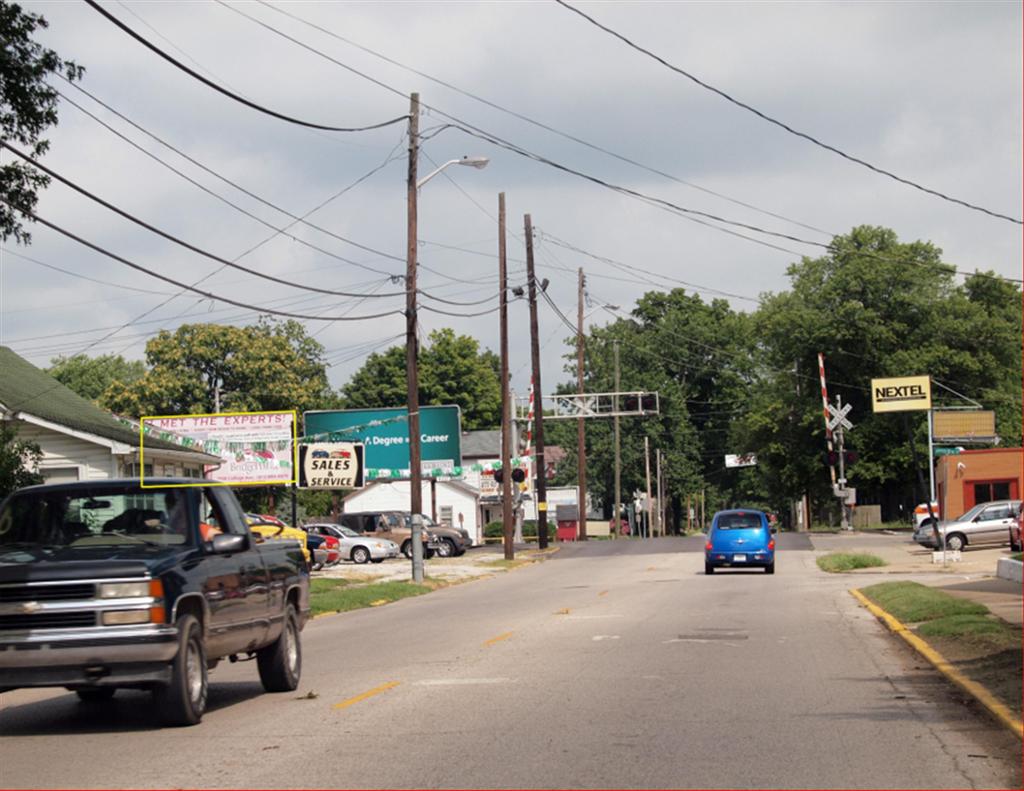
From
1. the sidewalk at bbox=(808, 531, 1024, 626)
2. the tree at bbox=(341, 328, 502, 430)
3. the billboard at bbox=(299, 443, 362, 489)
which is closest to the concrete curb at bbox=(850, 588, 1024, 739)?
the sidewalk at bbox=(808, 531, 1024, 626)

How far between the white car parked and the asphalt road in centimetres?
2832

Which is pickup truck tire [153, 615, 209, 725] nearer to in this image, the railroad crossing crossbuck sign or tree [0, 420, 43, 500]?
tree [0, 420, 43, 500]

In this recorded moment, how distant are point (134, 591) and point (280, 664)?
307cm

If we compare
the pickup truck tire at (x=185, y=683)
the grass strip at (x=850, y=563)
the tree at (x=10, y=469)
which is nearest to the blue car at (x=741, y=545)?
the grass strip at (x=850, y=563)

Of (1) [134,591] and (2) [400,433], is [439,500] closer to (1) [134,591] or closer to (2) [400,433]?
(2) [400,433]

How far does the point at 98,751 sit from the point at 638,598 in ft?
60.1

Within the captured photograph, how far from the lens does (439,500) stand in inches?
3248

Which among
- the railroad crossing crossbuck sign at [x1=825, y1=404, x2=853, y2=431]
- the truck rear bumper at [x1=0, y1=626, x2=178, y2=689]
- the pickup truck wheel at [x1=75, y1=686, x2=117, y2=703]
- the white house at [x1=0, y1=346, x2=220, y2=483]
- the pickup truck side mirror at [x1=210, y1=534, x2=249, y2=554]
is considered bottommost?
the pickup truck wheel at [x1=75, y1=686, x2=117, y2=703]

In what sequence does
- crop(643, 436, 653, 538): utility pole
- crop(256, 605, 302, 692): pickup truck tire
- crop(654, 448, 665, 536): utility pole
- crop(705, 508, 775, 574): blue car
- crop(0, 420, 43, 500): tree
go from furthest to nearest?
crop(654, 448, 665, 536): utility pole
crop(643, 436, 653, 538): utility pole
crop(705, 508, 775, 574): blue car
crop(0, 420, 43, 500): tree
crop(256, 605, 302, 692): pickup truck tire

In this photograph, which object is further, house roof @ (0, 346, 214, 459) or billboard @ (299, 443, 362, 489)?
billboard @ (299, 443, 362, 489)

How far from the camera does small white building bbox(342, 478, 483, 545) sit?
82.4 m

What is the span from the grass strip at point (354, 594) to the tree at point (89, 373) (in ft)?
239

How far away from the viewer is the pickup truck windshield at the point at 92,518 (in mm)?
11734

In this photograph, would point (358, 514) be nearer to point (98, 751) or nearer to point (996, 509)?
point (996, 509)
